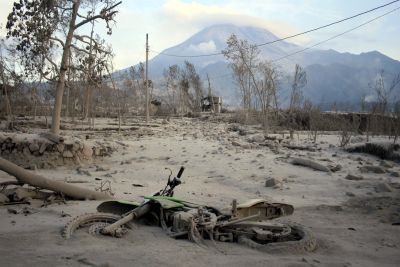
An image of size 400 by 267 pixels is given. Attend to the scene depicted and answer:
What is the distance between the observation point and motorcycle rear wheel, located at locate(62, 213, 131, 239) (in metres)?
4.47

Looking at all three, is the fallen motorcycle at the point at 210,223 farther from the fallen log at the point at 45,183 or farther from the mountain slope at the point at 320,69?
the mountain slope at the point at 320,69

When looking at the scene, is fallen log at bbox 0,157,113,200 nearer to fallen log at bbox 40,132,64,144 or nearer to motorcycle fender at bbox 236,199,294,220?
motorcycle fender at bbox 236,199,294,220

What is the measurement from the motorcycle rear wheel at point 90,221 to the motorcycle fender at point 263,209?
1258 mm

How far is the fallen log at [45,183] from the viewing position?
5742mm

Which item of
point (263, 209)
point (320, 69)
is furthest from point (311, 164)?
point (320, 69)

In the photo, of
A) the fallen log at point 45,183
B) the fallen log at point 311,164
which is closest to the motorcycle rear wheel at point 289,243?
the fallen log at point 45,183

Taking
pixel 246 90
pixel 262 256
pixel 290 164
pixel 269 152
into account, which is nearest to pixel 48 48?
pixel 269 152

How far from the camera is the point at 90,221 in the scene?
482 cm

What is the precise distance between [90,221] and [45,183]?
1.57 metres

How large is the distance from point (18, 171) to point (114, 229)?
208 cm

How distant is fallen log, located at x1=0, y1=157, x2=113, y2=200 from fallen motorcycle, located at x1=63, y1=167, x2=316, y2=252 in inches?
55.6

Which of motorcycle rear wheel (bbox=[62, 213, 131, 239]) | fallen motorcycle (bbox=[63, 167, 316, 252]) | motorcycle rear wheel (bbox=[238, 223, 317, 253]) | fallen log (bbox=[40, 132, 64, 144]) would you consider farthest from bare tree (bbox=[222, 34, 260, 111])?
motorcycle rear wheel (bbox=[62, 213, 131, 239])

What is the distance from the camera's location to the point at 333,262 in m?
4.26

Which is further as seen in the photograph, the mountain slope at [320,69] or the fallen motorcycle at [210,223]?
the mountain slope at [320,69]
